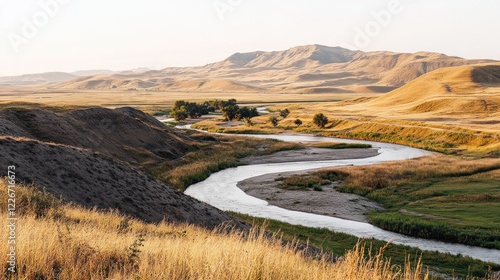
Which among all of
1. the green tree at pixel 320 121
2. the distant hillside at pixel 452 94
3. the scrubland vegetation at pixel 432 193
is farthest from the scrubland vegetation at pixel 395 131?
the distant hillside at pixel 452 94

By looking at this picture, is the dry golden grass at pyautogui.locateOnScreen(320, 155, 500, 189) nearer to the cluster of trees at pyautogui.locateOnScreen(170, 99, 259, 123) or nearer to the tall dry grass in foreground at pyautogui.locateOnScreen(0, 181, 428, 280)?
the tall dry grass in foreground at pyautogui.locateOnScreen(0, 181, 428, 280)

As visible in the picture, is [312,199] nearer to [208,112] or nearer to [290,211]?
[290,211]

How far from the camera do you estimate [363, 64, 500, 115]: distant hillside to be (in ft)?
368

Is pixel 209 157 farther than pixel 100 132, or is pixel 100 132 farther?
pixel 209 157

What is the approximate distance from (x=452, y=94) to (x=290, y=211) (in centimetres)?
11527

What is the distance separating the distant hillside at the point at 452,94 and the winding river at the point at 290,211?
160ft

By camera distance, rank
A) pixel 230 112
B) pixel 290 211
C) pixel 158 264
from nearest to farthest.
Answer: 1. pixel 158 264
2. pixel 290 211
3. pixel 230 112

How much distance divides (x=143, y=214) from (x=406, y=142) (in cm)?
6901

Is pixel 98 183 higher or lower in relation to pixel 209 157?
higher

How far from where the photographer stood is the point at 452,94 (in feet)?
448

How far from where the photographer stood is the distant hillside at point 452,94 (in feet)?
368

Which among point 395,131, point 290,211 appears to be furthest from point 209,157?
point 395,131

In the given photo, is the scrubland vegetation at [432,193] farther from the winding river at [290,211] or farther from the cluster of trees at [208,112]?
the cluster of trees at [208,112]

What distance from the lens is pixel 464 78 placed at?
16250 cm
